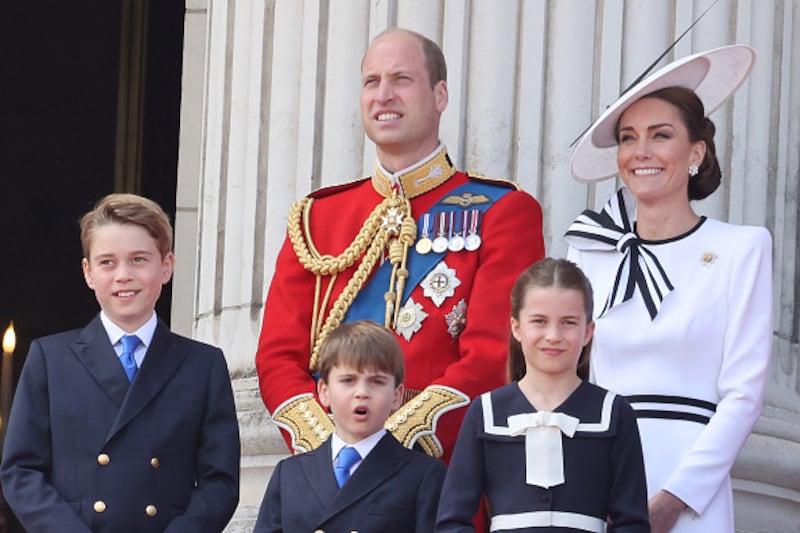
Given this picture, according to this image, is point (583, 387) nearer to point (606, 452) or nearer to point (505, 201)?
point (606, 452)

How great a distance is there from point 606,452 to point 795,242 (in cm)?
235

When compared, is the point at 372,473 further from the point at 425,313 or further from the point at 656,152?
the point at 656,152

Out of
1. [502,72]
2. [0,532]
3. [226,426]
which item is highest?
[502,72]

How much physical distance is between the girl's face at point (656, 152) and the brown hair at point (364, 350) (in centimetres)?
76

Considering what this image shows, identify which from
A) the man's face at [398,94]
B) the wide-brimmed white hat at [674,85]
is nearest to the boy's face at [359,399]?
the man's face at [398,94]

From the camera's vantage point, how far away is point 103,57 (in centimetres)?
1084

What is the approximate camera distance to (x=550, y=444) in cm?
479

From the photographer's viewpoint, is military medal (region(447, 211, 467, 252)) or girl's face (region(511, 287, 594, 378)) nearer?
girl's face (region(511, 287, 594, 378))

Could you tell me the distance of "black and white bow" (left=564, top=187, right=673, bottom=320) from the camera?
5246mm

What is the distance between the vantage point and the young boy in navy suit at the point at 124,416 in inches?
201

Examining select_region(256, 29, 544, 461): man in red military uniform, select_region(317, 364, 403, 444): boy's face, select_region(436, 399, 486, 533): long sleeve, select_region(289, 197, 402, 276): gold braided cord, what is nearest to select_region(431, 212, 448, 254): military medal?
select_region(256, 29, 544, 461): man in red military uniform

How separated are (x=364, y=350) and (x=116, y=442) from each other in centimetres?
66

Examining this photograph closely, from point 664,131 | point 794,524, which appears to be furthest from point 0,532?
point 664,131

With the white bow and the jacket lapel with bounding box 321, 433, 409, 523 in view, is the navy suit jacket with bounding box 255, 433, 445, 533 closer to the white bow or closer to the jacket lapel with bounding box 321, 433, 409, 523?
the jacket lapel with bounding box 321, 433, 409, 523
